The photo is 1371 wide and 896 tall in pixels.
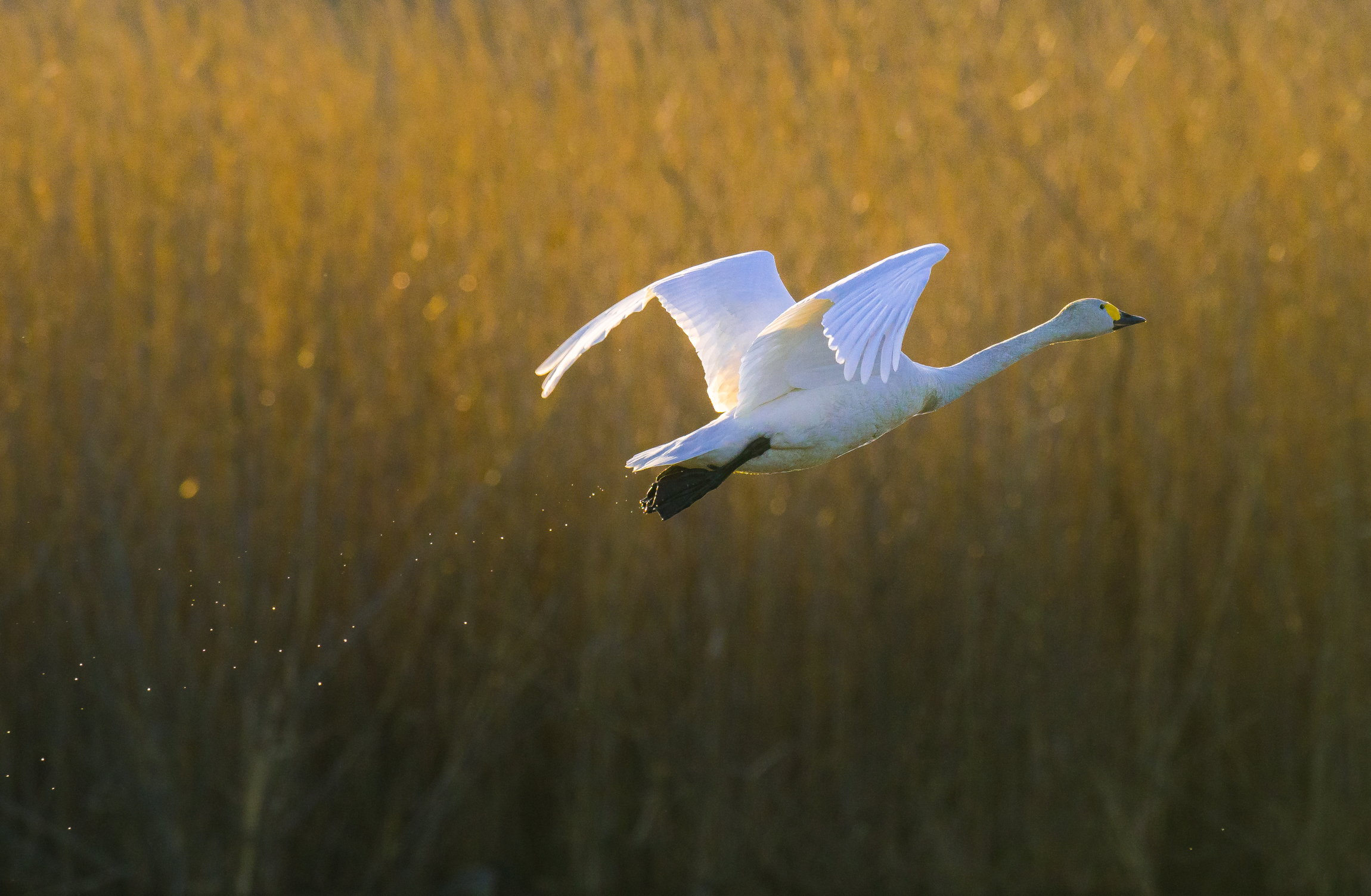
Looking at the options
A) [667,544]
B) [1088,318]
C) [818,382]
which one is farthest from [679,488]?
[667,544]

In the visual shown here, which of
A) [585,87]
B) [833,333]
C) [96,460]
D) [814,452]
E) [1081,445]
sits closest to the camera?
[833,333]

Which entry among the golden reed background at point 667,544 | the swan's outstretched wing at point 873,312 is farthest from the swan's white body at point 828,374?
the golden reed background at point 667,544

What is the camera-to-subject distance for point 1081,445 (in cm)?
357

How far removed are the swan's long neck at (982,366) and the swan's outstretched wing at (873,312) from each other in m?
0.21

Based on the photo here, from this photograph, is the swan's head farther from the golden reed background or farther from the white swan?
the golden reed background

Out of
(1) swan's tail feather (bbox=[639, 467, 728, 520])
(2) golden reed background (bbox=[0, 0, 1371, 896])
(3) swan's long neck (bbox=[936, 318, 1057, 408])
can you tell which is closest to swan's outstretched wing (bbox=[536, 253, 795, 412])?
(1) swan's tail feather (bbox=[639, 467, 728, 520])

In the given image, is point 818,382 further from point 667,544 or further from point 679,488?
point 667,544

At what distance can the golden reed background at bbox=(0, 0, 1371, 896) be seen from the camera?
11.2 feet

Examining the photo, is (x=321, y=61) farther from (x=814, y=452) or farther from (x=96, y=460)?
(x=814, y=452)

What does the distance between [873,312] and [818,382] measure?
0.33 metres

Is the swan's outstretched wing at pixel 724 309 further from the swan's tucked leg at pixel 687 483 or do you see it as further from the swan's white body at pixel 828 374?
the swan's tucked leg at pixel 687 483

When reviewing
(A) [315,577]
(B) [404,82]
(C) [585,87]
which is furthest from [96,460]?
(C) [585,87]

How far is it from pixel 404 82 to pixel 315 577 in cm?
140

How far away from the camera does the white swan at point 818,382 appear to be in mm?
1643
